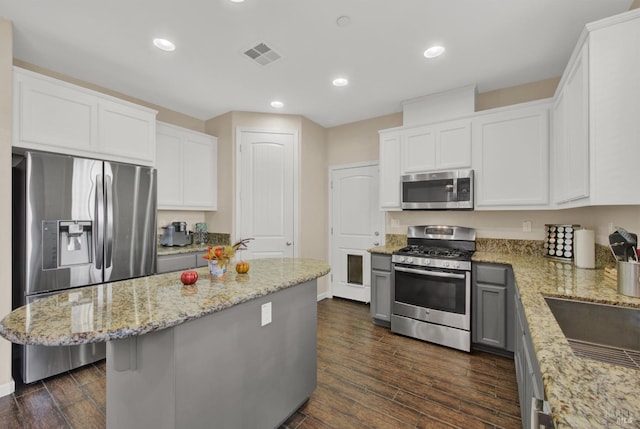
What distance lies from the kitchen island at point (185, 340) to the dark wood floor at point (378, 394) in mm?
483

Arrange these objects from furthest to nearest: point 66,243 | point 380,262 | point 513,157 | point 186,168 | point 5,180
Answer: point 186,168, point 380,262, point 513,157, point 66,243, point 5,180

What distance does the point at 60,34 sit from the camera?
2246 millimetres

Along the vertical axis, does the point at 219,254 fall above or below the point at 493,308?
above

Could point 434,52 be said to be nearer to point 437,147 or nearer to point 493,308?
point 437,147

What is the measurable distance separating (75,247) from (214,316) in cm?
196

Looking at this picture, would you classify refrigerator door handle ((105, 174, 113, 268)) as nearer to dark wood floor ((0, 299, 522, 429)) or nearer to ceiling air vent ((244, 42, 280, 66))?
dark wood floor ((0, 299, 522, 429))

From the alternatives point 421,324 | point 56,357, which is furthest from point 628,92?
point 56,357

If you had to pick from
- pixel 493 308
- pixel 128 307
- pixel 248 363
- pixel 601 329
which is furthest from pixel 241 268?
pixel 493 308

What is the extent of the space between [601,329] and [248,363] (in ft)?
6.11

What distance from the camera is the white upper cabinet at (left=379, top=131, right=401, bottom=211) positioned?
11.5 ft

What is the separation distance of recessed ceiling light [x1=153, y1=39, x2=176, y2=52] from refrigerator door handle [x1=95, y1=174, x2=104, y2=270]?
1300 millimetres

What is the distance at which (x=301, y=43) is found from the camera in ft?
7.77

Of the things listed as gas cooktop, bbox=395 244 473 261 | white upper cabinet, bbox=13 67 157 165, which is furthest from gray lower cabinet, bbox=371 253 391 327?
white upper cabinet, bbox=13 67 157 165

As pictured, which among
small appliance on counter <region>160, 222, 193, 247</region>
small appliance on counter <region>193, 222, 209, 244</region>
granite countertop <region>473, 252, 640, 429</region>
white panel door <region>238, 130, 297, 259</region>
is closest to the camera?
granite countertop <region>473, 252, 640, 429</region>
